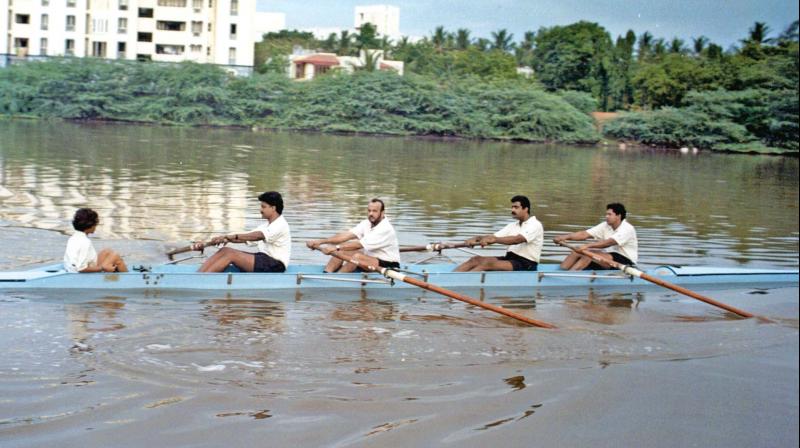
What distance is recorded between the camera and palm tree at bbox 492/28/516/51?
76.4 m

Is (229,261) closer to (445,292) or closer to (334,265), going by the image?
(334,265)

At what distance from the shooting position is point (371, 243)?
1035 cm

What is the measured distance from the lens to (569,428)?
665cm

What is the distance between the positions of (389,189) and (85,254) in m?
13.4

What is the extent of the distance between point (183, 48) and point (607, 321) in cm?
5435

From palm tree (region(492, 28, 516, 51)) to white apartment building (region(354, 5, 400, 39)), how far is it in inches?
389

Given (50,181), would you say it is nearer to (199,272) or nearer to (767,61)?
(199,272)

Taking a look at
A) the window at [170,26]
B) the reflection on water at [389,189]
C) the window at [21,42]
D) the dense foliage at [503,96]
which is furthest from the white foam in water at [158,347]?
the window at [170,26]

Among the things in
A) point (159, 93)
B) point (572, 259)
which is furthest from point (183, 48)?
point (572, 259)

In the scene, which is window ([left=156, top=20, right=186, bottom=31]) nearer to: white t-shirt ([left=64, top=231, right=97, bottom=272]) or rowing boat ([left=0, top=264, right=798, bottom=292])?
rowing boat ([left=0, top=264, right=798, bottom=292])

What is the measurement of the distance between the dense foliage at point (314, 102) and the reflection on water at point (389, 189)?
34.6ft

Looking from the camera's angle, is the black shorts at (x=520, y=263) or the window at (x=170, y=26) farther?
the window at (x=170, y=26)

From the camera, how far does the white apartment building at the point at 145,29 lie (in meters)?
55.9

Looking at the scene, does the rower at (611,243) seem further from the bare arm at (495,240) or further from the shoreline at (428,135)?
the shoreline at (428,135)
